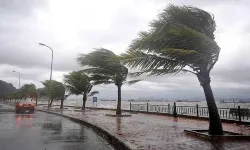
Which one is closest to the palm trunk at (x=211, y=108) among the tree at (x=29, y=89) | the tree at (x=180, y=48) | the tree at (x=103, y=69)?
the tree at (x=180, y=48)

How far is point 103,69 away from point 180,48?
13860 mm

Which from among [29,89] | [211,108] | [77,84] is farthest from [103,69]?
[29,89]

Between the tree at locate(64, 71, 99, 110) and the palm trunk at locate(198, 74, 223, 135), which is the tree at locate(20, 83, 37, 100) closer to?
the tree at locate(64, 71, 99, 110)

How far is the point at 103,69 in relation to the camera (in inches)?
936

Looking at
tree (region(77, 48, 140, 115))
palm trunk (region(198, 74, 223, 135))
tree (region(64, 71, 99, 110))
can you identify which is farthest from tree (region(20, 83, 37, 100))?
palm trunk (region(198, 74, 223, 135))

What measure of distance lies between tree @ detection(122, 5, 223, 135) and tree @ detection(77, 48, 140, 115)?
1177cm

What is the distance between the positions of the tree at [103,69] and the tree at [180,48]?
11.8 metres

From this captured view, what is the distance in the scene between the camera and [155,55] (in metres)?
10.8

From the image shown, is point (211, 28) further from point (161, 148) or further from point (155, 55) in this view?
point (161, 148)

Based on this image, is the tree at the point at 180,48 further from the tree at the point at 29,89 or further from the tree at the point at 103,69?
the tree at the point at 29,89

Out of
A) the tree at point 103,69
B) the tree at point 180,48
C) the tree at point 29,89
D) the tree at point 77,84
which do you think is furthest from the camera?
the tree at point 29,89

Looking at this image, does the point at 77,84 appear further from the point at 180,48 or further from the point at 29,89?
the point at 29,89

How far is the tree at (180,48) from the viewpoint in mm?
10133

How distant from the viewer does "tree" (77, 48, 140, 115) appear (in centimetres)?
2334
